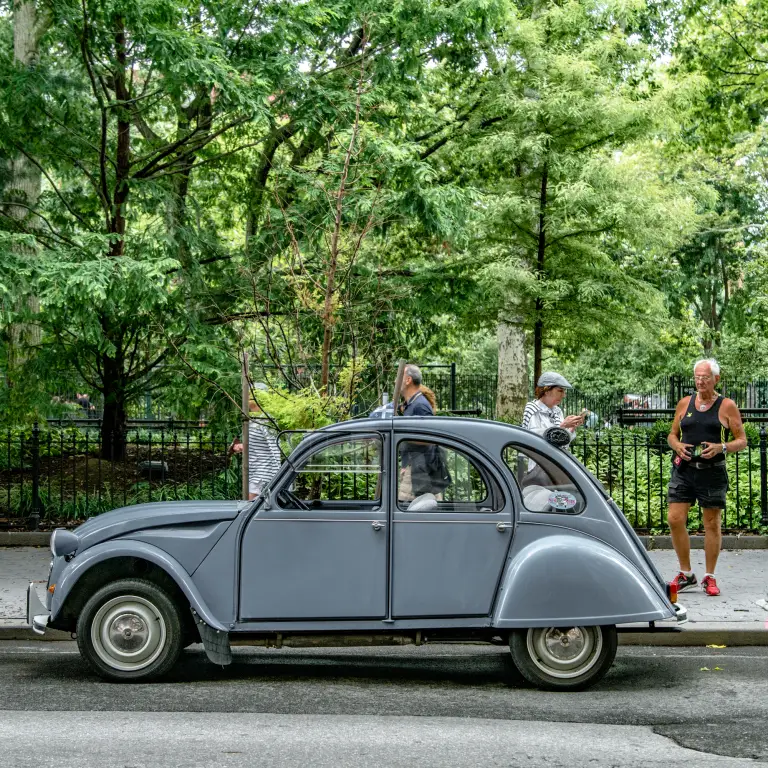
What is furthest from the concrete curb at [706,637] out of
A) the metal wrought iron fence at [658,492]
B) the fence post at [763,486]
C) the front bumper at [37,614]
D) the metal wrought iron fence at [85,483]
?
the metal wrought iron fence at [85,483]

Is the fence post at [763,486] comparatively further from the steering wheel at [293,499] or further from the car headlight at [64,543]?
the car headlight at [64,543]

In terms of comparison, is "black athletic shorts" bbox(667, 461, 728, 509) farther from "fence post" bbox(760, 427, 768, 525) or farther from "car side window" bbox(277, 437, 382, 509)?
"fence post" bbox(760, 427, 768, 525)

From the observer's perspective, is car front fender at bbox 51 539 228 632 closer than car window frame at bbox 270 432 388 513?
Yes

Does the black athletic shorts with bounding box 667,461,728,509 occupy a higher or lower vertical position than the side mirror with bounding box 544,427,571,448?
lower

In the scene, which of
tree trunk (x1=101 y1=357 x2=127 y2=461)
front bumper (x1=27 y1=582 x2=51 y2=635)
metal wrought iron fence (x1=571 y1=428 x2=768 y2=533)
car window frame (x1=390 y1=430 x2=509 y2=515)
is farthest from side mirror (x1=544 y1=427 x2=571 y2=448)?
tree trunk (x1=101 y1=357 x2=127 y2=461)

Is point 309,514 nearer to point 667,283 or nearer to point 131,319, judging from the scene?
point 131,319

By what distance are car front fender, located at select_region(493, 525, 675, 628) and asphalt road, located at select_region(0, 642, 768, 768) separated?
49 centimetres

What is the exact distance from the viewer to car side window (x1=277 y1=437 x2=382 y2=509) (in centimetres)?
640

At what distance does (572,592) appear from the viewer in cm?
612

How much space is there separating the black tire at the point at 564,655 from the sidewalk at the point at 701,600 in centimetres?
79

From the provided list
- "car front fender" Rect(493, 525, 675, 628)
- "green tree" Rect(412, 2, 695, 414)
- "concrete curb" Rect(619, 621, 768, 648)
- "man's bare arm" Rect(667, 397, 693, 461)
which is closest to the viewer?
"car front fender" Rect(493, 525, 675, 628)

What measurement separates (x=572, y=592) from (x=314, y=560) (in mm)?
1547

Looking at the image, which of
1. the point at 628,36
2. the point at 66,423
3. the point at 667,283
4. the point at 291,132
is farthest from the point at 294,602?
the point at 667,283

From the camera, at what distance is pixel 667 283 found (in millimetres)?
22859
